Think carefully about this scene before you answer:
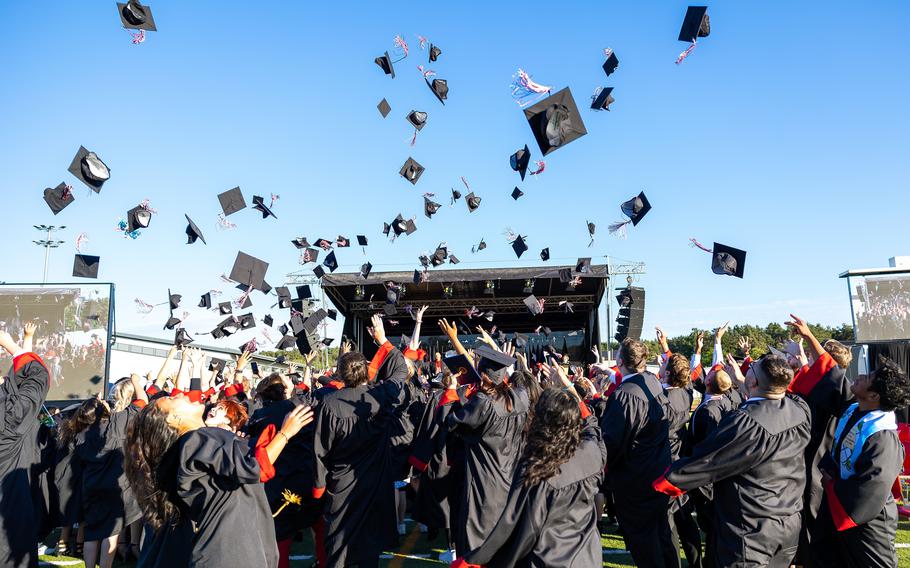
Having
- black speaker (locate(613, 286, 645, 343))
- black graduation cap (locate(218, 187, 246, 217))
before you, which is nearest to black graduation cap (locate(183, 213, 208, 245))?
black graduation cap (locate(218, 187, 246, 217))

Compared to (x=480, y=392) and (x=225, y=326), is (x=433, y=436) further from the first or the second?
(x=225, y=326)

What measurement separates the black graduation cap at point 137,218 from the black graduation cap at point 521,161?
5080 mm

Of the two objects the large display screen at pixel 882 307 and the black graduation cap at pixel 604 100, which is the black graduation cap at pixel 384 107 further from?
the large display screen at pixel 882 307

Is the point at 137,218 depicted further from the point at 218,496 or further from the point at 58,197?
the point at 218,496

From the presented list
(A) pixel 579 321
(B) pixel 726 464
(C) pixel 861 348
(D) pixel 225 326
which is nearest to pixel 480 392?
(B) pixel 726 464

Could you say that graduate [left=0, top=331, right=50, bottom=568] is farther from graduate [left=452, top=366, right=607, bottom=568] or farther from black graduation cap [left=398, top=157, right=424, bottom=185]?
black graduation cap [left=398, top=157, right=424, bottom=185]

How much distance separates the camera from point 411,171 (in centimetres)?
1201

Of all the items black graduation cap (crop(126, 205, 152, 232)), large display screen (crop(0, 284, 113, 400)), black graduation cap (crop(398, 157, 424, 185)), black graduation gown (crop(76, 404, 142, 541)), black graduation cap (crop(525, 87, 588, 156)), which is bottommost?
black graduation gown (crop(76, 404, 142, 541))

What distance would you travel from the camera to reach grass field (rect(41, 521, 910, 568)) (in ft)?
19.9

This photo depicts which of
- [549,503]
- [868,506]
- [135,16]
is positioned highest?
[135,16]

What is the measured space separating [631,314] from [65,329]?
44.9 feet

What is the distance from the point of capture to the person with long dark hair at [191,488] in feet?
9.62

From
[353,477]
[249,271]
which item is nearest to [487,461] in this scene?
[353,477]

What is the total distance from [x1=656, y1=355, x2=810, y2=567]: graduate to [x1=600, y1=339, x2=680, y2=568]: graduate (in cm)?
104
